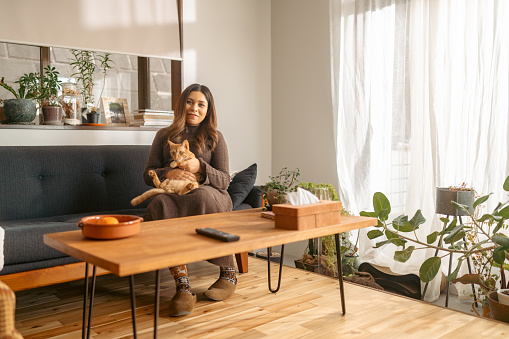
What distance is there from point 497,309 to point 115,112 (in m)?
2.70

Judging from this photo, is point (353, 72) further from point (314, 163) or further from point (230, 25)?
point (230, 25)

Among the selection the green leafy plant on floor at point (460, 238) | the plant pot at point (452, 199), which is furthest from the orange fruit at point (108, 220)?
the plant pot at point (452, 199)

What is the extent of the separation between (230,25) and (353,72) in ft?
3.81

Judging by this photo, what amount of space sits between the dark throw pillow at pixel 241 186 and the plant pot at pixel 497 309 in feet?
4.93

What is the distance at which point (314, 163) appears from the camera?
379cm

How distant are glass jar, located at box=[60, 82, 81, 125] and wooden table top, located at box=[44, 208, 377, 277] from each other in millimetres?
1483

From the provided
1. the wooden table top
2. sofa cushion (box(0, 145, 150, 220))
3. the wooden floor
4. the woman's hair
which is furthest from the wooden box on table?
sofa cushion (box(0, 145, 150, 220))

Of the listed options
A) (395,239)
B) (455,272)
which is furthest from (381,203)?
(455,272)

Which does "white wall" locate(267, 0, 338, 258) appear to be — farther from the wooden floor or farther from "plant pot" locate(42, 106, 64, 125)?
"plant pot" locate(42, 106, 64, 125)

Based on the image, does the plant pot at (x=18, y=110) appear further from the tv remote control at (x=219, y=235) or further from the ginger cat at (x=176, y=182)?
the tv remote control at (x=219, y=235)

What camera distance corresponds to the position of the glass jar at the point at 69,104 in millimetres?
3205

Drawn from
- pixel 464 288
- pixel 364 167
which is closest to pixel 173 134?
pixel 364 167

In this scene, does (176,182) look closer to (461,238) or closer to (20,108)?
(20,108)

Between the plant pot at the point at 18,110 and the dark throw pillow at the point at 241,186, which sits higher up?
the plant pot at the point at 18,110
